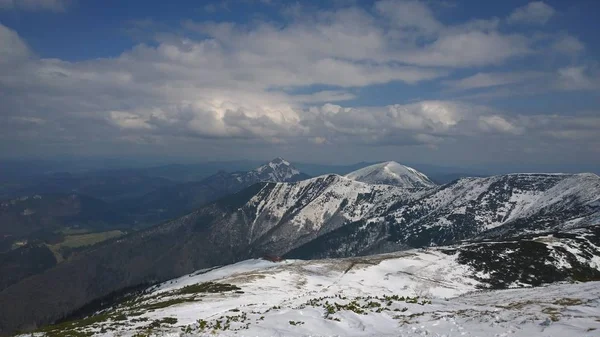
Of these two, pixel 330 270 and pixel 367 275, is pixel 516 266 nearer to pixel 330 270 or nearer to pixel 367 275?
pixel 367 275

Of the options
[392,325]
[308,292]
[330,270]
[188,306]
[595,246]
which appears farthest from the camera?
[595,246]

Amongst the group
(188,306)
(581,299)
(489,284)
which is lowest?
(489,284)

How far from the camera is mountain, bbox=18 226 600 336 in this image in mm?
31625

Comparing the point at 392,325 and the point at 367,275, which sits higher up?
the point at 392,325

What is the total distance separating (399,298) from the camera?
160 ft

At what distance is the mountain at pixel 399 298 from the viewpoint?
1245 inches

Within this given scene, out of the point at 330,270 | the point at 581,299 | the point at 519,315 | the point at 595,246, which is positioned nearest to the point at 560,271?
the point at 595,246

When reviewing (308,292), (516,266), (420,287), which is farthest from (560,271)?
(308,292)

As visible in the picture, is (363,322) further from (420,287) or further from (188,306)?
(420,287)

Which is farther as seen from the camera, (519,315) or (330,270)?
(330,270)

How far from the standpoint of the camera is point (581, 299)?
4181cm

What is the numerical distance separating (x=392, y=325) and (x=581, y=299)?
Answer: 25398 mm

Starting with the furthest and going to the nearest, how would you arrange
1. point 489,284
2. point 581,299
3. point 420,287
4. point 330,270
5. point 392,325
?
point 330,270
point 489,284
point 420,287
point 581,299
point 392,325

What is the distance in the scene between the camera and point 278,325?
33.5 meters
